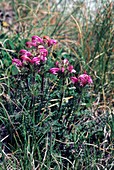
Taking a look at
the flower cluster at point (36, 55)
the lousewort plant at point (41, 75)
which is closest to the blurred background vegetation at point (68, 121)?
the lousewort plant at point (41, 75)

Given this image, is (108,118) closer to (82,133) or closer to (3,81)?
(82,133)

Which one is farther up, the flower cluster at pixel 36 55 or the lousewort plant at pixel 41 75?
the flower cluster at pixel 36 55

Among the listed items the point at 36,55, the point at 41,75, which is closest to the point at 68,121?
the point at 41,75

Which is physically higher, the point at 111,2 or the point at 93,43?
the point at 111,2

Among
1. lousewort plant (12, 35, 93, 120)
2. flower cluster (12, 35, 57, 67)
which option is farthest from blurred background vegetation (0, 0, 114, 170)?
flower cluster (12, 35, 57, 67)

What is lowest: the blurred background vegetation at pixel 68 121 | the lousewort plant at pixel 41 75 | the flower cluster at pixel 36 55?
the blurred background vegetation at pixel 68 121

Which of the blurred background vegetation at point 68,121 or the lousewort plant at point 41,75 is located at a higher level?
the lousewort plant at point 41,75

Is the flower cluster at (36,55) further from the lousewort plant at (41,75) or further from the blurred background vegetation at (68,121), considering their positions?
the blurred background vegetation at (68,121)

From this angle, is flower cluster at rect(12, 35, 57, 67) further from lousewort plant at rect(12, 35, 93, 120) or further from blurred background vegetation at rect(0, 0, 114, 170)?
blurred background vegetation at rect(0, 0, 114, 170)

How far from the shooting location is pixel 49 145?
247 centimetres

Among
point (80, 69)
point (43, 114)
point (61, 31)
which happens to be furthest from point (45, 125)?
point (61, 31)

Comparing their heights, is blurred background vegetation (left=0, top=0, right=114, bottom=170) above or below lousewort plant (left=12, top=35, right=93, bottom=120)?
below

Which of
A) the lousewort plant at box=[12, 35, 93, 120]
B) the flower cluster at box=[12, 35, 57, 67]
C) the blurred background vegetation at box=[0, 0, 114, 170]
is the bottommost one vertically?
the blurred background vegetation at box=[0, 0, 114, 170]

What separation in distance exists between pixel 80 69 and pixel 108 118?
54cm
